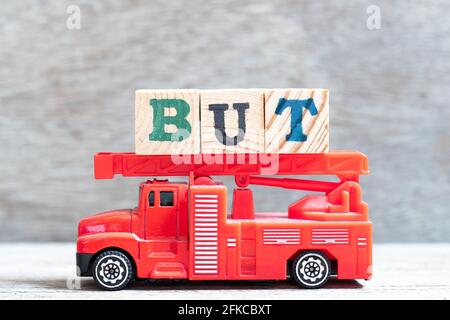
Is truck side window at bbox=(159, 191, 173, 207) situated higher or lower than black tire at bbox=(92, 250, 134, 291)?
higher

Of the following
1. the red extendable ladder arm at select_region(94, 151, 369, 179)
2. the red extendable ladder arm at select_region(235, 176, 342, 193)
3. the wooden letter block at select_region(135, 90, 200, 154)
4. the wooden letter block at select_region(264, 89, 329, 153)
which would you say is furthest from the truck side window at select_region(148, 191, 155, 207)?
the wooden letter block at select_region(264, 89, 329, 153)

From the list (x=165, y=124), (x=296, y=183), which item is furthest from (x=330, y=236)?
(x=165, y=124)

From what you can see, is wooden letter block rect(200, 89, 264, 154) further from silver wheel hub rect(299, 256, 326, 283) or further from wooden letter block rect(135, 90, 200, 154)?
silver wheel hub rect(299, 256, 326, 283)

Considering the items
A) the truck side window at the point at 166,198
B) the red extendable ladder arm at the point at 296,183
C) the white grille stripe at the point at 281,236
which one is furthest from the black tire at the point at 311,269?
the truck side window at the point at 166,198

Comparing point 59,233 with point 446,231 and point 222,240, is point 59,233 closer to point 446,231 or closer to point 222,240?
point 222,240

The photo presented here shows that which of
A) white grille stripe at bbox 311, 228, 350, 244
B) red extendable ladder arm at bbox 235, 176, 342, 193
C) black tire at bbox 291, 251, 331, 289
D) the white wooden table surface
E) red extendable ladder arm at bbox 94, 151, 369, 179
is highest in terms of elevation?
red extendable ladder arm at bbox 94, 151, 369, 179

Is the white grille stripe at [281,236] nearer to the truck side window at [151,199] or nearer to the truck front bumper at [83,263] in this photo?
the truck side window at [151,199]
